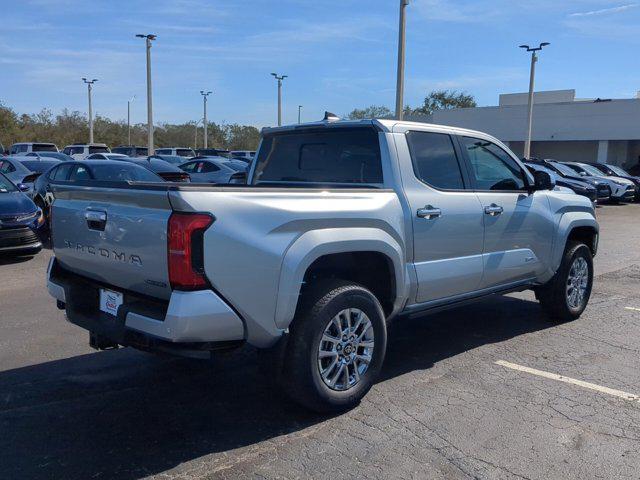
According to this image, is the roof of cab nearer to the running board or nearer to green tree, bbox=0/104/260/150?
the running board

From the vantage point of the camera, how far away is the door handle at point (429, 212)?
4699 mm

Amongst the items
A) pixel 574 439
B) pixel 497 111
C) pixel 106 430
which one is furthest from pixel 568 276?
pixel 497 111

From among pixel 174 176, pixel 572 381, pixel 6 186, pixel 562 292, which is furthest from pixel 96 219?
pixel 174 176

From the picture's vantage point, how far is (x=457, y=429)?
399cm

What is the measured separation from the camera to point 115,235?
150 inches

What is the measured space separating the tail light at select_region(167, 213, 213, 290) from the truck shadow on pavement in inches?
28.7

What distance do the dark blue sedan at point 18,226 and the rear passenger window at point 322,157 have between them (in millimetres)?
5642

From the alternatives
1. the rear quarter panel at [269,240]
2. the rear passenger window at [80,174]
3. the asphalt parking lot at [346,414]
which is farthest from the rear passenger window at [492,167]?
the rear passenger window at [80,174]

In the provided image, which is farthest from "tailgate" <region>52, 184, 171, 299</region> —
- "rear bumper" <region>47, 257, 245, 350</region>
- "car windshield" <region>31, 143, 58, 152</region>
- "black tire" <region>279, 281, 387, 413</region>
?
"car windshield" <region>31, 143, 58, 152</region>

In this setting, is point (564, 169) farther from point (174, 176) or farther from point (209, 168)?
point (174, 176)

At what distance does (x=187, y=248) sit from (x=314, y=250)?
0.84m

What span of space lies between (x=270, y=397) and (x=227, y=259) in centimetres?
146

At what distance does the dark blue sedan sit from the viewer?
941 cm

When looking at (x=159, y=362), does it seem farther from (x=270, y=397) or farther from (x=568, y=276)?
(x=568, y=276)
